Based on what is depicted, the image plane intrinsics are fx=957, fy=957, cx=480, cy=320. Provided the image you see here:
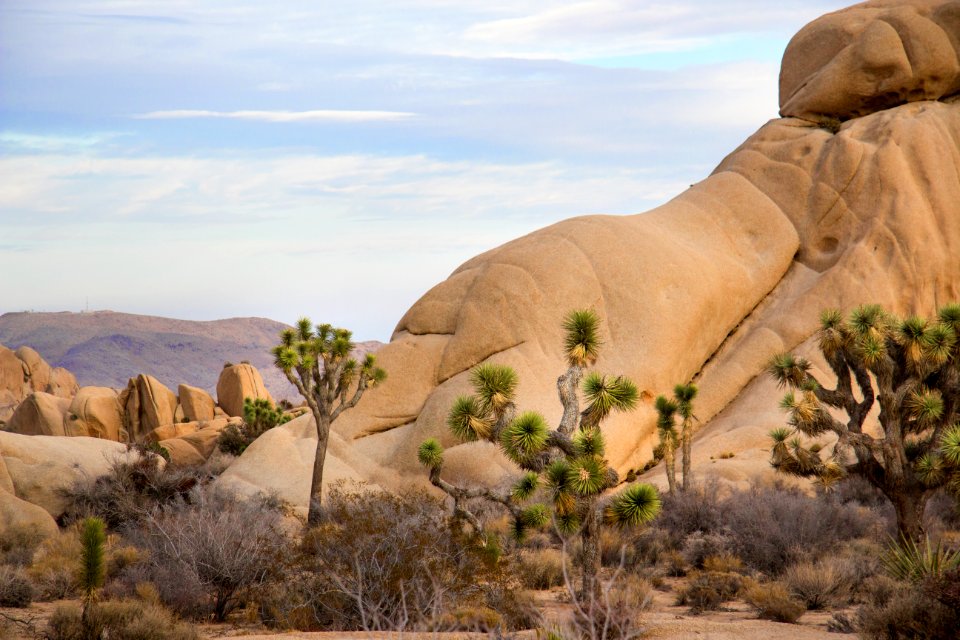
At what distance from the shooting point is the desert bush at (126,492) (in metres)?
20.4

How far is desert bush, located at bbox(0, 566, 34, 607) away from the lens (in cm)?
1271

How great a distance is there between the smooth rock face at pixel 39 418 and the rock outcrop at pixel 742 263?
70.2 feet

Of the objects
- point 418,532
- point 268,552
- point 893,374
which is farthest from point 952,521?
point 268,552

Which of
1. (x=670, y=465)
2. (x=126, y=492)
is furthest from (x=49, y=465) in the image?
(x=670, y=465)

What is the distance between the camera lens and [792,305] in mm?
30219

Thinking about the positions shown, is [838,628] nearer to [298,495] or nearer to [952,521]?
[952,521]

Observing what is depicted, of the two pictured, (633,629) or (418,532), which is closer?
(633,629)

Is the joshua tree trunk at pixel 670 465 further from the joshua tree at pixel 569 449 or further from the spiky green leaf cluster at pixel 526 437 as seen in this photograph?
the spiky green leaf cluster at pixel 526 437

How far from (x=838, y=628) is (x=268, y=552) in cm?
709

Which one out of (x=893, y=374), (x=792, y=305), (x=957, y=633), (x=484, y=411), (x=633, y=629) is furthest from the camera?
(x=792, y=305)

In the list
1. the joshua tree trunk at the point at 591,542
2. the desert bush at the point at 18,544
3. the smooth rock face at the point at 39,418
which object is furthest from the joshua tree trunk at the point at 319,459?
the smooth rock face at the point at 39,418

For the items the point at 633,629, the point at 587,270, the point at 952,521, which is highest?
the point at 587,270

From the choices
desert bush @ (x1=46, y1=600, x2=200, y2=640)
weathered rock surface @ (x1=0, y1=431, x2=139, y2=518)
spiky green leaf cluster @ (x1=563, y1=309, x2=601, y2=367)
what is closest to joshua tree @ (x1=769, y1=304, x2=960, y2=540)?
spiky green leaf cluster @ (x1=563, y1=309, x2=601, y2=367)

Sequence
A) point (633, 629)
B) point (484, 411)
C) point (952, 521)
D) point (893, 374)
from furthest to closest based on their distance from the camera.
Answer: point (952, 521) → point (893, 374) → point (484, 411) → point (633, 629)
